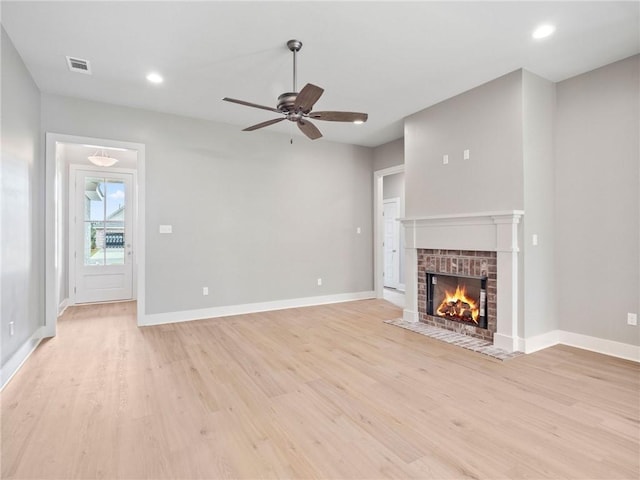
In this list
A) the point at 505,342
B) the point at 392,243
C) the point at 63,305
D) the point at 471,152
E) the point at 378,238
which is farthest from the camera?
the point at 392,243

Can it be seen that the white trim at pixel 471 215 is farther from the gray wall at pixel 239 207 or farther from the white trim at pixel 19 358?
the white trim at pixel 19 358

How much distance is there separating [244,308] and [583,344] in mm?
4406

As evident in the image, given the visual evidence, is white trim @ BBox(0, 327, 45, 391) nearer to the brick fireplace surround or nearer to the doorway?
the brick fireplace surround

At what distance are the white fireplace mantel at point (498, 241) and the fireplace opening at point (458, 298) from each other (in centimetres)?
26

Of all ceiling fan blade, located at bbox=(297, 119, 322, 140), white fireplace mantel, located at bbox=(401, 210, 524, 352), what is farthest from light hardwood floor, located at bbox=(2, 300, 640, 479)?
ceiling fan blade, located at bbox=(297, 119, 322, 140)

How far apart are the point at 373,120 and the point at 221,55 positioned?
8.37ft

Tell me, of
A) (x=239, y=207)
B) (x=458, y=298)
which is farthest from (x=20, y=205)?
(x=458, y=298)

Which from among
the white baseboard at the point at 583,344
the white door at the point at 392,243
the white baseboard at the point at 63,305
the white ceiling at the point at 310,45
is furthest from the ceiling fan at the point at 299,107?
the white door at the point at 392,243

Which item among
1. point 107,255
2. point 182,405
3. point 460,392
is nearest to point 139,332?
point 182,405

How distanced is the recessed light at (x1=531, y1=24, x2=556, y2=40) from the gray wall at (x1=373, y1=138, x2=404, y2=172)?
10.2ft

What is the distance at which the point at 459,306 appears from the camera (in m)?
4.30

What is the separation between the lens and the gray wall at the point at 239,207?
4.72 m

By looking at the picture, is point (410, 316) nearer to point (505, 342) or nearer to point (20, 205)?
point (505, 342)

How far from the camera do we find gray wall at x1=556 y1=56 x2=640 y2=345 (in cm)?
329
